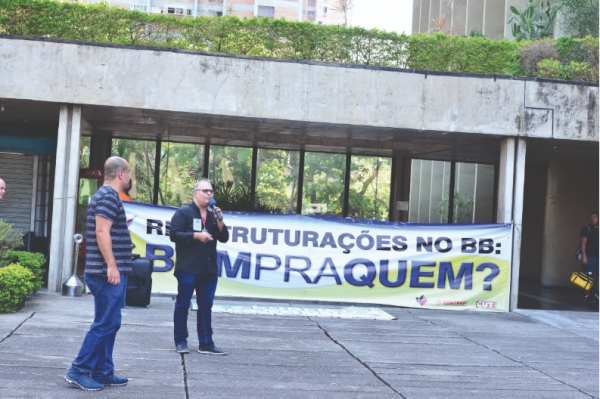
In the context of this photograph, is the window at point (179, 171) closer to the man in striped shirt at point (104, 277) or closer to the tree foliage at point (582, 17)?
the tree foliage at point (582, 17)

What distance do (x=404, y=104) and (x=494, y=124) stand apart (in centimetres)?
167

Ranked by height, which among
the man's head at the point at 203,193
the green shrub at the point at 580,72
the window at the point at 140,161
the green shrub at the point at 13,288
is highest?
the green shrub at the point at 580,72

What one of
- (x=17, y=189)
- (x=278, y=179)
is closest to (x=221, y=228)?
(x=17, y=189)

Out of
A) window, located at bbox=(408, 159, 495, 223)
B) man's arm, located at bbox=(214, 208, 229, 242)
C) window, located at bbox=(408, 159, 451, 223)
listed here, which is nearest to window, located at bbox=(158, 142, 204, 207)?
window, located at bbox=(408, 159, 495, 223)

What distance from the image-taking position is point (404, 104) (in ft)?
48.2

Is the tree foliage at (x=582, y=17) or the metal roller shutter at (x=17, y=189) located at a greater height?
the tree foliage at (x=582, y=17)

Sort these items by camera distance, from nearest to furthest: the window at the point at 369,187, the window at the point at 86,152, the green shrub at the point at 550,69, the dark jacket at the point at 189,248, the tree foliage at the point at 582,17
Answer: the dark jacket at the point at 189,248, the green shrub at the point at 550,69, the tree foliage at the point at 582,17, the window at the point at 86,152, the window at the point at 369,187

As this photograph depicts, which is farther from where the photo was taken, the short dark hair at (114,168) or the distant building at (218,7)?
the distant building at (218,7)

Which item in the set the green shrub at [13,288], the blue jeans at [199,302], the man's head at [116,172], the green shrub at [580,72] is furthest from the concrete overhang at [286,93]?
the man's head at [116,172]

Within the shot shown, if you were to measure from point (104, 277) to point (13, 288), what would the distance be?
4780 millimetres

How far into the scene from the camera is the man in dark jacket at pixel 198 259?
8.70 m

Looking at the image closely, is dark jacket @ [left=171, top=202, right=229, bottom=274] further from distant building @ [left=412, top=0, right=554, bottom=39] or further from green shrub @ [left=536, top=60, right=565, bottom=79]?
distant building @ [left=412, top=0, right=554, bottom=39]

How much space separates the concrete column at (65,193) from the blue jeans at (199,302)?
19.3ft

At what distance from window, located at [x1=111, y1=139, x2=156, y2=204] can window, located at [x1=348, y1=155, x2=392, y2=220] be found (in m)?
5.41
